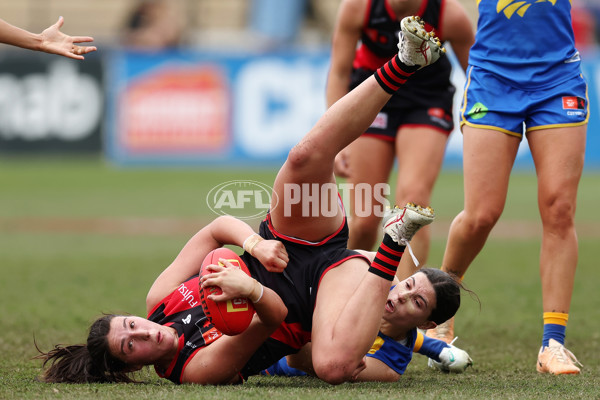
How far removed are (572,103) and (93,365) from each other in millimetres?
2952

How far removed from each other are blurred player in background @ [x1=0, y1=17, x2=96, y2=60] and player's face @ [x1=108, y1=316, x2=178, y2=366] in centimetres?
148

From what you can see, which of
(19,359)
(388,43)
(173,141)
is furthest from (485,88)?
(173,141)

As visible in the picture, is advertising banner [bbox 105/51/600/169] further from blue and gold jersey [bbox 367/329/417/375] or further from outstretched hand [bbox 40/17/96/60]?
blue and gold jersey [bbox 367/329/417/375]

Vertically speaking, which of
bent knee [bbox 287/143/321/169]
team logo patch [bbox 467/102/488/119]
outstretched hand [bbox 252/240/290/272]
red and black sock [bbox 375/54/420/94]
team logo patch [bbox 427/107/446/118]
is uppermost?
red and black sock [bbox 375/54/420/94]

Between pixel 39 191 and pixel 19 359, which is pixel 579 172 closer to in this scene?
pixel 19 359

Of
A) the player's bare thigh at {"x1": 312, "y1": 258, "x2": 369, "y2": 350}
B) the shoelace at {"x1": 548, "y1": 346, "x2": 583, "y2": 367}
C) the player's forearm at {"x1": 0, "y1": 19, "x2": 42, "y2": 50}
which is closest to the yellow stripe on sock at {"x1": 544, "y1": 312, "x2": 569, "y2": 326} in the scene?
the shoelace at {"x1": 548, "y1": 346, "x2": 583, "y2": 367}

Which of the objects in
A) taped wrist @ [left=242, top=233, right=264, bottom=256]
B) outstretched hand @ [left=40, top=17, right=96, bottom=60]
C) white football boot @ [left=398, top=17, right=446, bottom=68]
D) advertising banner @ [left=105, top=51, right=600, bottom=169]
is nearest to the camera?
white football boot @ [left=398, top=17, right=446, bottom=68]

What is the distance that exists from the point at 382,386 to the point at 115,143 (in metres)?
14.8

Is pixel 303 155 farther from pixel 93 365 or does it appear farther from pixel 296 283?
pixel 93 365

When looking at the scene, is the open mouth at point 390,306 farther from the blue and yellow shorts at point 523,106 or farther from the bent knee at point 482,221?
the blue and yellow shorts at point 523,106

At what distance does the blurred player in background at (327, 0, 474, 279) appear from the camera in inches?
244

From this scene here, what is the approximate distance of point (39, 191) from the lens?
52.3ft

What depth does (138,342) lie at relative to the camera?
4.79m

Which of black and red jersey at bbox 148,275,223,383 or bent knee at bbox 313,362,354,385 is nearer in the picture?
bent knee at bbox 313,362,354,385
